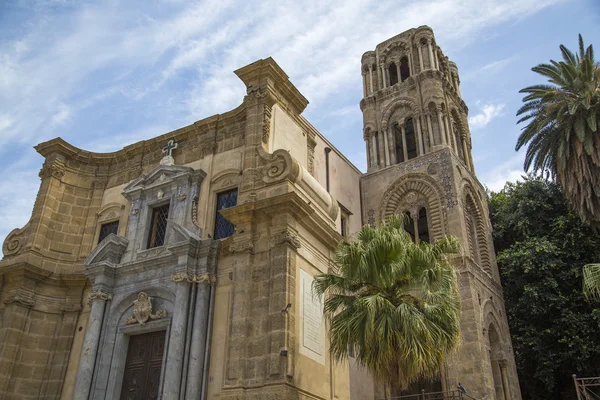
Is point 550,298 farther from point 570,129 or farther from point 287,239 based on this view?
point 287,239

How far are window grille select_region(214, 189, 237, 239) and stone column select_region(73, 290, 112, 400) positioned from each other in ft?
12.1

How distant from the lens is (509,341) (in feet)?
71.5

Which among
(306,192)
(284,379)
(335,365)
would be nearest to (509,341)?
(335,365)

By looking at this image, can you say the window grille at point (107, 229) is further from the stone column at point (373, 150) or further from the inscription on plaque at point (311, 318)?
the stone column at point (373, 150)

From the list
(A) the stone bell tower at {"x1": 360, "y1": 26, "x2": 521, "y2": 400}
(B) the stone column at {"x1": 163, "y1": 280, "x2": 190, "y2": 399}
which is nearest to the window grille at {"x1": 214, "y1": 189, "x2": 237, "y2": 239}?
(B) the stone column at {"x1": 163, "y1": 280, "x2": 190, "y2": 399}

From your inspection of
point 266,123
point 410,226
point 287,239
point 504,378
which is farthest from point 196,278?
point 504,378

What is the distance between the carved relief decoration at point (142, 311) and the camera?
600 inches

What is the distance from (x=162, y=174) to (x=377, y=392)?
1014 centimetres

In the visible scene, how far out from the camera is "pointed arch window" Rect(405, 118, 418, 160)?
2578 cm

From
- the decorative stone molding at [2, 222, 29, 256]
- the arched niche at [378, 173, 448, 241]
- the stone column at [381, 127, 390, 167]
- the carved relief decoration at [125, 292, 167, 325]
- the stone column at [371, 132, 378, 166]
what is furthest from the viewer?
the stone column at [371, 132, 378, 166]

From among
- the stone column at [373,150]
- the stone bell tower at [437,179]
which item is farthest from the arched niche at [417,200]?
the stone column at [373,150]

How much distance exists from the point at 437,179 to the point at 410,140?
13.2 feet

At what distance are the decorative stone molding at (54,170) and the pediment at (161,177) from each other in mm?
3163

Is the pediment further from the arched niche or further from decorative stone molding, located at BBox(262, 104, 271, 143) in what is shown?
the arched niche
